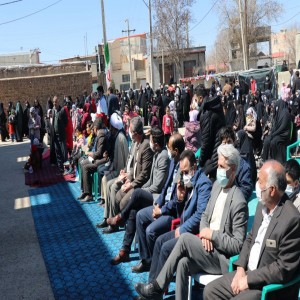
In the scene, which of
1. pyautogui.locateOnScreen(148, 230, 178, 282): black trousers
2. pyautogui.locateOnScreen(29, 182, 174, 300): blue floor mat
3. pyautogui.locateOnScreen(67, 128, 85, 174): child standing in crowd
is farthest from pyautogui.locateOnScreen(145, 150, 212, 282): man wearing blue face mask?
pyautogui.locateOnScreen(67, 128, 85, 174): child standing in crowd

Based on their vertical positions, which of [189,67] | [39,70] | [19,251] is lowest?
[19,251]

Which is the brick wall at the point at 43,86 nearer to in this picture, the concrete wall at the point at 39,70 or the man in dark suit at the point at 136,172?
the concrete wall at the point at 39,70

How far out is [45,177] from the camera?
10.8m

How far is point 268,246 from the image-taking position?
3.14 meters

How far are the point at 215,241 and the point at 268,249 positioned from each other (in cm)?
61

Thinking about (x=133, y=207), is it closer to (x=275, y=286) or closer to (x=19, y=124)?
(x=275, y=286)

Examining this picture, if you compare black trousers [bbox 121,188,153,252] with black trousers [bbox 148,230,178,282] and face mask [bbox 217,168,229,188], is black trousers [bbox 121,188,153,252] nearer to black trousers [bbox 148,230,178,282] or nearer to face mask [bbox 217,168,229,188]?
black trousers [bbox 148,230,178,282]

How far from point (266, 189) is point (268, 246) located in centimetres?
40

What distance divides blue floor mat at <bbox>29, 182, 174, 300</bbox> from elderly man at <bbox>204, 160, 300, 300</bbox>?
1.20m

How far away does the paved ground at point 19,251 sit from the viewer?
4.80m

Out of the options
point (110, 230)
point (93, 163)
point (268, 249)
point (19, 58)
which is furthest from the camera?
point (19, 58)

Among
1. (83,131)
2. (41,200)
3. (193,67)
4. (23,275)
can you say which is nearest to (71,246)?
(23,275)

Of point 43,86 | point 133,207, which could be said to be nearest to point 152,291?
point 133,207

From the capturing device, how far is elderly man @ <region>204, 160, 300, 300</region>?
3.04 m
